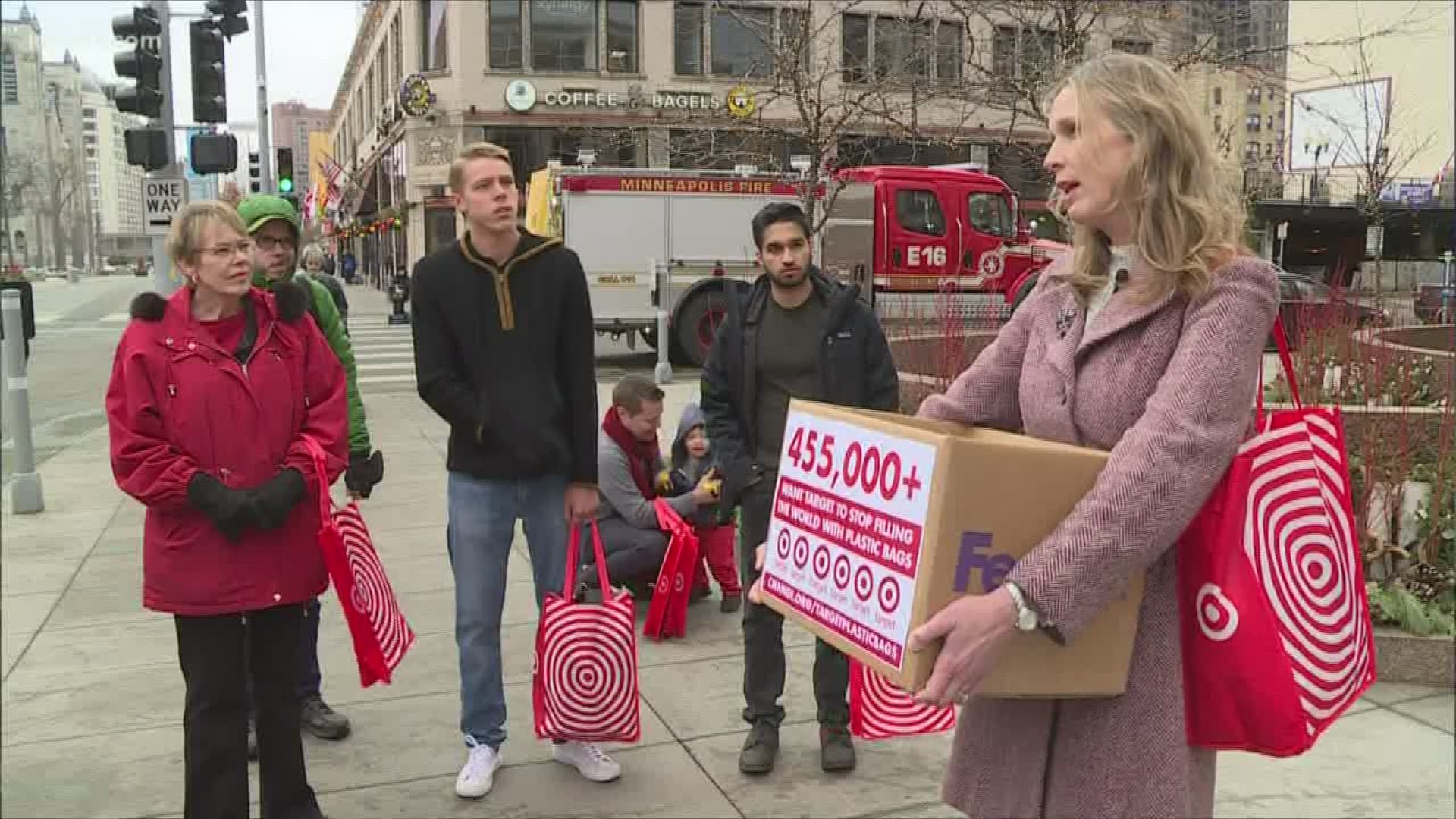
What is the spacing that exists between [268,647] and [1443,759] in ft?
12.6

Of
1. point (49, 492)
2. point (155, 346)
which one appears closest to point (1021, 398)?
point (155, 346)

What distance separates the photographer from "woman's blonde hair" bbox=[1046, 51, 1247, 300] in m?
1.81

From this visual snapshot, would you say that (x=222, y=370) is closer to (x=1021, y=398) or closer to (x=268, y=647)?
(x=268, y=647)

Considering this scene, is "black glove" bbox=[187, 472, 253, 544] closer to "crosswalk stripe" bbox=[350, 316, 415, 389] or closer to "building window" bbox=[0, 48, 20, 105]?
"building window" bbox=[0, 48, 20, 105]

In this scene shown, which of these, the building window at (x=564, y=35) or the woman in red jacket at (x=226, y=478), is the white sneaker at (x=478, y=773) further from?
the building window at (x=564, y=35)

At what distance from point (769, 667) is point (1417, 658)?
8.62 feet

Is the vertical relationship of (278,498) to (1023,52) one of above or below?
below

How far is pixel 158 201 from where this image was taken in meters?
13.4

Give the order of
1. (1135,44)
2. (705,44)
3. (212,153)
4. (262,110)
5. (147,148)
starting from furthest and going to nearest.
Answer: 1. (705,44)
2. (262,110)
3. (212,153)
4. (147,148)
5. (1135,44)

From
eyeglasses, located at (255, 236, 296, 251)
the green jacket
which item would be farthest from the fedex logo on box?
eyeglasses, located at (255, 236, 296, 251)

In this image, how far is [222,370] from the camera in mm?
3475

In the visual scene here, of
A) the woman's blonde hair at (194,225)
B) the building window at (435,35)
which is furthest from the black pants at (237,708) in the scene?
the building window at (435,35)

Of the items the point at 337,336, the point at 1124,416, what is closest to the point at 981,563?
the point at 1124,416

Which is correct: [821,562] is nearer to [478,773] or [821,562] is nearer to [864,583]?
[864,583]
